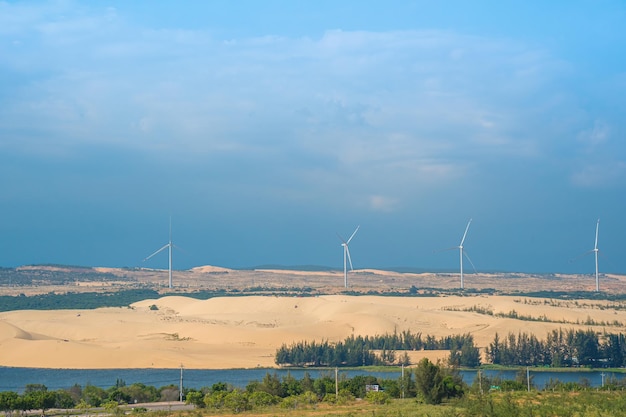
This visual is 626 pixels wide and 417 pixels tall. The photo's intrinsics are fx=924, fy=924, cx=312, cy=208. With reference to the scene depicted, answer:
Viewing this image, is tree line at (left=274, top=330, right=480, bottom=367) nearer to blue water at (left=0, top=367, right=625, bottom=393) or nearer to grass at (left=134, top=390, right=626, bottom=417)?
blue water at (left=0, top=367, right=625, bottom=393)

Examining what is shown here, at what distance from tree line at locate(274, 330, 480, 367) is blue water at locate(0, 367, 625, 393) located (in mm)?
4009

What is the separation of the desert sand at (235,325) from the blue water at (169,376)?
4897mm

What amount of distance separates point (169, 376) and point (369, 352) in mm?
23588

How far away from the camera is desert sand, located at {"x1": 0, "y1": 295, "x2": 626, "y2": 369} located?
102125mm

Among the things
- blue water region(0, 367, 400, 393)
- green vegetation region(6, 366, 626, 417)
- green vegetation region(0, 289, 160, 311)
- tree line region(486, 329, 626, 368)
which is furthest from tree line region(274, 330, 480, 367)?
green vegetation region(0, 289, 160, 311)

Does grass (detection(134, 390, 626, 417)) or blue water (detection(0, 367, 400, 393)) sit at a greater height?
blue water (detection(0, 367, 400, 393))

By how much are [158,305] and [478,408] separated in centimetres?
11939

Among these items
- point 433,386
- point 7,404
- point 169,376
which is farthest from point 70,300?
point 433,386

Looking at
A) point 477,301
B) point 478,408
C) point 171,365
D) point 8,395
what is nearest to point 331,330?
point 171,365

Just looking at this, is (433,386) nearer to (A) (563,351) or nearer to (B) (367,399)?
(B) (367,399)

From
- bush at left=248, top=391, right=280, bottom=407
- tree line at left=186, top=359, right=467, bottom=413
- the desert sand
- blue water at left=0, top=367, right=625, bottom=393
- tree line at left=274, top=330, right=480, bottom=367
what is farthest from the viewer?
the desert sand

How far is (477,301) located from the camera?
153 meters

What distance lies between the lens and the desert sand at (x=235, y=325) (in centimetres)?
10212

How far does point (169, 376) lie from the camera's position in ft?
282
